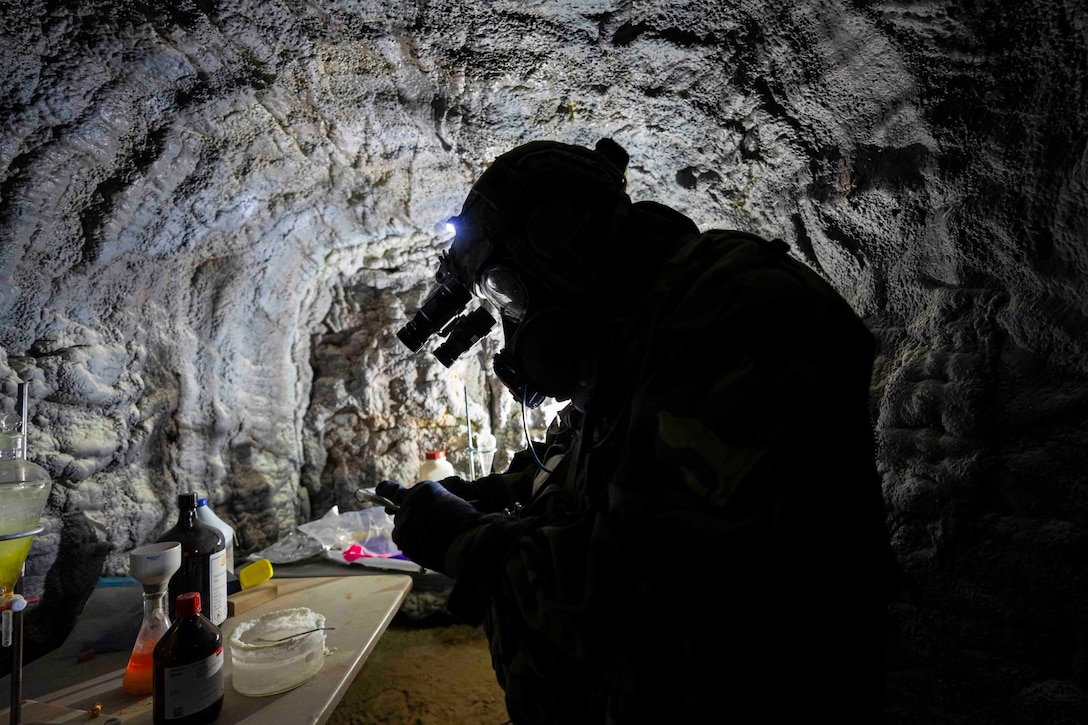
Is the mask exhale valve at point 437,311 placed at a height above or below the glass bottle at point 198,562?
above

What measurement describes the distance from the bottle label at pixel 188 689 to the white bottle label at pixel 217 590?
18.6 inches

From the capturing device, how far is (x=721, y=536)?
687 mm

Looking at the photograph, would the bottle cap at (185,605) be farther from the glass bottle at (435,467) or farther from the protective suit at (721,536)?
the glass bottle at (435,467)

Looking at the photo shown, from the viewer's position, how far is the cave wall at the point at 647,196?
104 cm

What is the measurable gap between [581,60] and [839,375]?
1297mm

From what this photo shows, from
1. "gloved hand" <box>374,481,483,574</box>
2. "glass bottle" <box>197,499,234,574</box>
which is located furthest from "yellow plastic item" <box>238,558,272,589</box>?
"gloved hand" <box>374,481,483,574</box>

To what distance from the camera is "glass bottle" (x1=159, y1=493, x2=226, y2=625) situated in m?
1.44

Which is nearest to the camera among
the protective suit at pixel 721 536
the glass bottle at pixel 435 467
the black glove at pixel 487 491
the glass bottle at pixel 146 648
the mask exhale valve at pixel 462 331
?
the protective suit at pixel 721 536

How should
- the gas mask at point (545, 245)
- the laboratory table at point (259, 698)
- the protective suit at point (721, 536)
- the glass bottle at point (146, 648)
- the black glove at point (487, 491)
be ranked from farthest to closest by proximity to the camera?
the black glove at point (487, 491) < the glass bottle at point (146, 648) < the laboratory table at point (259, 698) < the gas mask at point (545, 245) < the protective suit at point (721, 536)

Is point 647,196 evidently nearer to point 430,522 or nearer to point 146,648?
point 430,522

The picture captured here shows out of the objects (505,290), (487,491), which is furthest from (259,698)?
(505,290)

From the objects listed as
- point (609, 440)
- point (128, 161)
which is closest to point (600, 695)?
point (609, 440)

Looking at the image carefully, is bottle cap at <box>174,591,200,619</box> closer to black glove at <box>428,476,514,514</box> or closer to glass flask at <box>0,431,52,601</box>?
glass flask at <box>0,431,52,601</box>

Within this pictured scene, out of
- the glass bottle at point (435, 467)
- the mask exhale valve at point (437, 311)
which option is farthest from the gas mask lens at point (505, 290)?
the glass bottle at point (435, 467)
